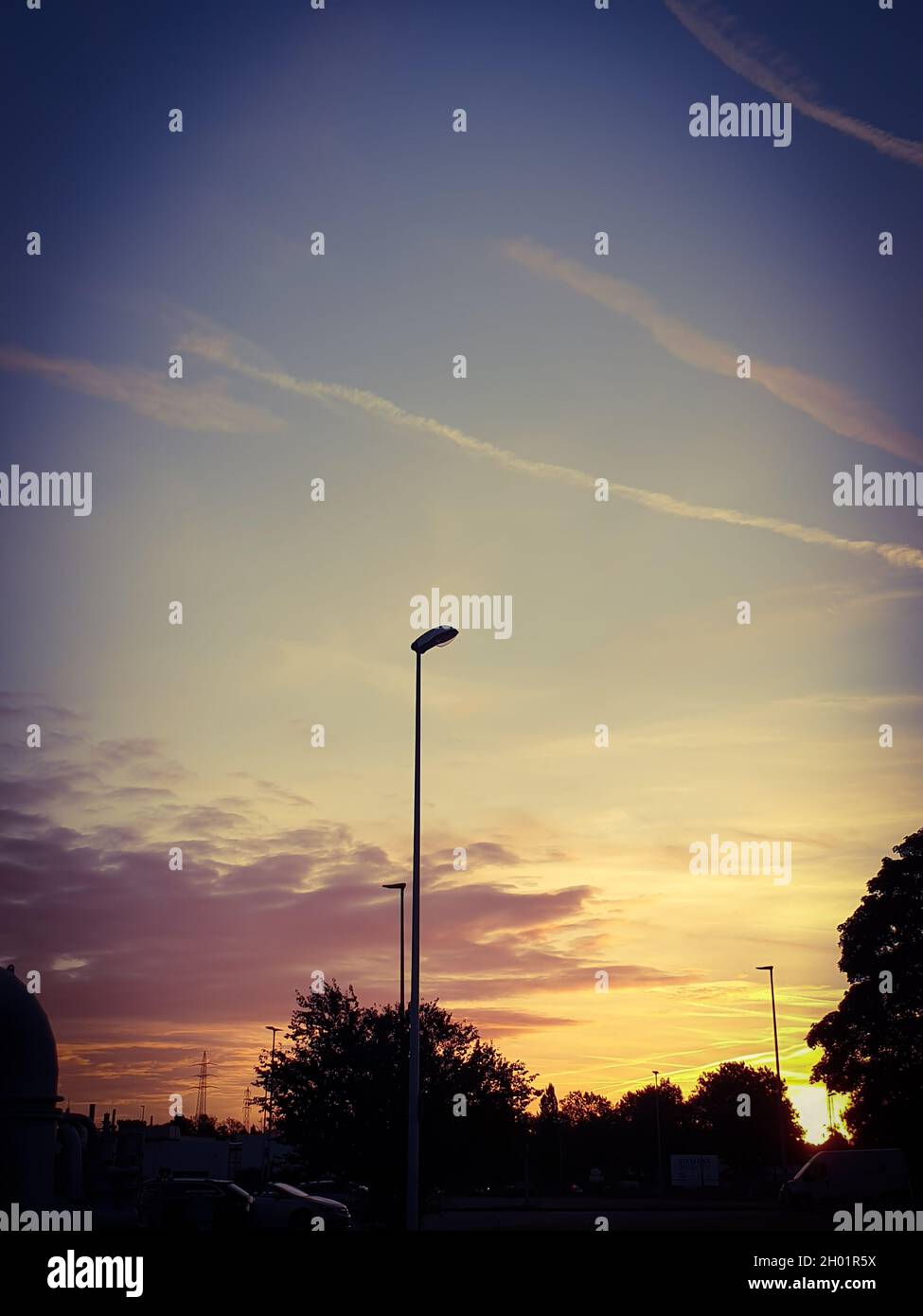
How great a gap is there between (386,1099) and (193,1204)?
22.4ft

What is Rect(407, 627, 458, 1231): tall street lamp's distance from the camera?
24.5m

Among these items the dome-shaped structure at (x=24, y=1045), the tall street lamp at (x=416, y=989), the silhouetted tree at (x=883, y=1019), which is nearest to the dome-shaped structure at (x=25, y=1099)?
the dome-shaped structure at (x=24, y=1045)

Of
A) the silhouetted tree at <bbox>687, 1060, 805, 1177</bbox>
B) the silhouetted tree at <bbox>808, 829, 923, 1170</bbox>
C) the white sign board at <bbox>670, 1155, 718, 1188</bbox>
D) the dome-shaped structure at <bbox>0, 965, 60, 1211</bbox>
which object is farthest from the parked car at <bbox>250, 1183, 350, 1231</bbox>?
the silhouetted tree at <bbox>687, 1060, 805, 1177</bbox>

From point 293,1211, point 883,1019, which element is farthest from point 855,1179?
point 293,1211

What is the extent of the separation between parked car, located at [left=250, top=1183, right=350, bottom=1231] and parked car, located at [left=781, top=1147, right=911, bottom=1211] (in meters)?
22.6

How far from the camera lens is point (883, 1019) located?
52594 mm

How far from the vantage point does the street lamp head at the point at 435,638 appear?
28.6 metres

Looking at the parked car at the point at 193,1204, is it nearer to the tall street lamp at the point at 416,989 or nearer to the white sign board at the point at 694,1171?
the tall street lamp at the point at 416,989

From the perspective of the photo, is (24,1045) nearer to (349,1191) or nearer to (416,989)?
(416,989)

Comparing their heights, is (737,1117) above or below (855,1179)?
below

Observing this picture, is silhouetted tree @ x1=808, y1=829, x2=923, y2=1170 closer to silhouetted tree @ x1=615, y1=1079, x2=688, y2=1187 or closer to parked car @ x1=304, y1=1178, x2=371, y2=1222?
parked car @ x1=304, y1=1178, x2=371, y2=1222

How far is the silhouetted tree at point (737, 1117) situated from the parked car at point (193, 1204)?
101636mm
